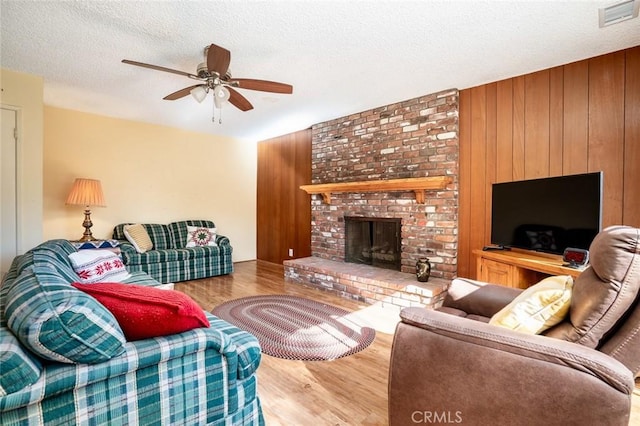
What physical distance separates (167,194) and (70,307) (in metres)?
4.64

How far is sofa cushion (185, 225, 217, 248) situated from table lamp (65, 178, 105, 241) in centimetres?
126

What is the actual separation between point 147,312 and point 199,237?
4.01 meters

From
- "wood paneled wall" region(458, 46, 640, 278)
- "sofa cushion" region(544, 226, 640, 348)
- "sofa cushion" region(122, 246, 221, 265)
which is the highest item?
"wood paneled wall" region(458, 46, 640, 278)

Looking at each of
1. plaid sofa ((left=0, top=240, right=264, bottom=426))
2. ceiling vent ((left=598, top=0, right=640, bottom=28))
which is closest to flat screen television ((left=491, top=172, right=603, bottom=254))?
ceiling vent ((left=598, top=0, right=640, bottom=28))

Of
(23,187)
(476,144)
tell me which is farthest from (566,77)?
(23,187)

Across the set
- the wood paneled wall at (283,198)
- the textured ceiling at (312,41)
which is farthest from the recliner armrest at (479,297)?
the wood paneled wall at (283,198)

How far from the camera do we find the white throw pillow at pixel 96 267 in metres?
2.39

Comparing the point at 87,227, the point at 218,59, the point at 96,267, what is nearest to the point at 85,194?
the point at 87,227

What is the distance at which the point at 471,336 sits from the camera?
1.13 m

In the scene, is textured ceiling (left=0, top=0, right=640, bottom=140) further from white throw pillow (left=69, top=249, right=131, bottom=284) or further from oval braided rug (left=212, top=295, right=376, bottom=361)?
oval braided rug (left=212, top=295, right=376, bottom=361)

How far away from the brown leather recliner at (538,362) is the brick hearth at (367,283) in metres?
1.99

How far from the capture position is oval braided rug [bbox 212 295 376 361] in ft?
7.86

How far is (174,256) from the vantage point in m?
4.39

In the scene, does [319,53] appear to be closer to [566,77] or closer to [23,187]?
[566,77]
